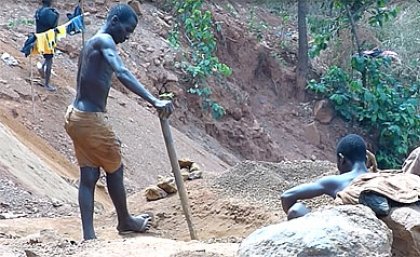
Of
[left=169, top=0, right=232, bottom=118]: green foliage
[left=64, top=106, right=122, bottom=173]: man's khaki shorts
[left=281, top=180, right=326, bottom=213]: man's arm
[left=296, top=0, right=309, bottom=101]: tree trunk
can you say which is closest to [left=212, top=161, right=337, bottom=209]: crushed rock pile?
[left=64, top=106, right=122, bottom=173]: man's khaki shorts

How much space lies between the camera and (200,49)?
1543 centimetres

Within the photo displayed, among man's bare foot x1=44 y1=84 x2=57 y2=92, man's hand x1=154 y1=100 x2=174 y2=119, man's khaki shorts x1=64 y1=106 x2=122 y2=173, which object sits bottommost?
man's bare foot x1=44 y1=84 x2=57 y2=92

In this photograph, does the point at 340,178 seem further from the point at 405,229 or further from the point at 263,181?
the point at 263,181

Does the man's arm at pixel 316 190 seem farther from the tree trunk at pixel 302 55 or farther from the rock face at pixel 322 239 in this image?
the tree trunk at pixel 302 55

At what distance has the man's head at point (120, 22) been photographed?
5496 mm

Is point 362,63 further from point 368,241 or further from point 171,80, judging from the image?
point 368,241

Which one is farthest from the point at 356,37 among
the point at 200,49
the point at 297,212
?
the point at 297,212

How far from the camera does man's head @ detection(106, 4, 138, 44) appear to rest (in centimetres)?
550

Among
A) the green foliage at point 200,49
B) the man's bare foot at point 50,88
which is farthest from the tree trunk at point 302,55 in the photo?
the man's bare foot at point 50,88

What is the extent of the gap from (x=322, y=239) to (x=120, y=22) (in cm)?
279

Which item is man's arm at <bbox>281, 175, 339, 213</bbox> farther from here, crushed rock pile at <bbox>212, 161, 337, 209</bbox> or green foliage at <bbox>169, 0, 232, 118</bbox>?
green foliage at <bbox>169, 0, 232, 118</bbox>

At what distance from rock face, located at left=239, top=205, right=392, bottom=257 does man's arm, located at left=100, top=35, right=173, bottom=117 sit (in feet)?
6.44

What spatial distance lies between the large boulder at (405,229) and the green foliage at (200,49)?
11008 mm

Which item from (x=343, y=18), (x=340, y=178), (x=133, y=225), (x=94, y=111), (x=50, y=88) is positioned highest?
Result: (x=340, y=178)
